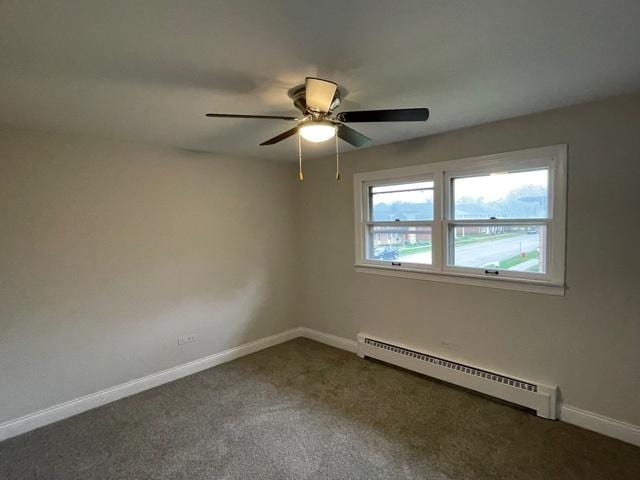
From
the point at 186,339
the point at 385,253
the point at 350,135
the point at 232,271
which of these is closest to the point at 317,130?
the point at 350,135

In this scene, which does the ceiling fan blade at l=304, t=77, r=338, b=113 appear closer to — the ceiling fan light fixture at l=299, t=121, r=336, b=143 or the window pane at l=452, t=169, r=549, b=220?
the ceiling fan light fixture at l=299, t=121, r=336, b=143

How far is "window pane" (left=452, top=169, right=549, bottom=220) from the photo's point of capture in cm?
268

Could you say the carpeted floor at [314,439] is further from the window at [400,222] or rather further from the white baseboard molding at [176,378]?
the window at [400,222]

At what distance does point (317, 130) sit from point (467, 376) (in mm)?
2523

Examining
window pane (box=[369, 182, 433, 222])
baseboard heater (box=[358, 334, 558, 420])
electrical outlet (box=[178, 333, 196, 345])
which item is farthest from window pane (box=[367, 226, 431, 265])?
electrical outlet (box=[178, 333, 196, 345])

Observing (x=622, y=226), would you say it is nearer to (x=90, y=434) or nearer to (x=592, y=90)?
(x=592, y=90)

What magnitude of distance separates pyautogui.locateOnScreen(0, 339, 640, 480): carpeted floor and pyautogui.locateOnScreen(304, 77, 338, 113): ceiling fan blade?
2.23 meters

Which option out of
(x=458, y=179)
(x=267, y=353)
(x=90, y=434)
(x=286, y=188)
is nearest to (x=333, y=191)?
(x=286, y=188)

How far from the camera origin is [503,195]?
9.41 feet

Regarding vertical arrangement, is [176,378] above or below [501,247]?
below

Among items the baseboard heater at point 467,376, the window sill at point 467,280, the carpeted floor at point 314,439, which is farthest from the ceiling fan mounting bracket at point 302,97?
the baseboard heater at point 467,376

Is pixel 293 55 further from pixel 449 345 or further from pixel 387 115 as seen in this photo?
pixel 449 345

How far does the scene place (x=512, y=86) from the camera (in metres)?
2.02

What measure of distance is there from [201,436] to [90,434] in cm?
86
